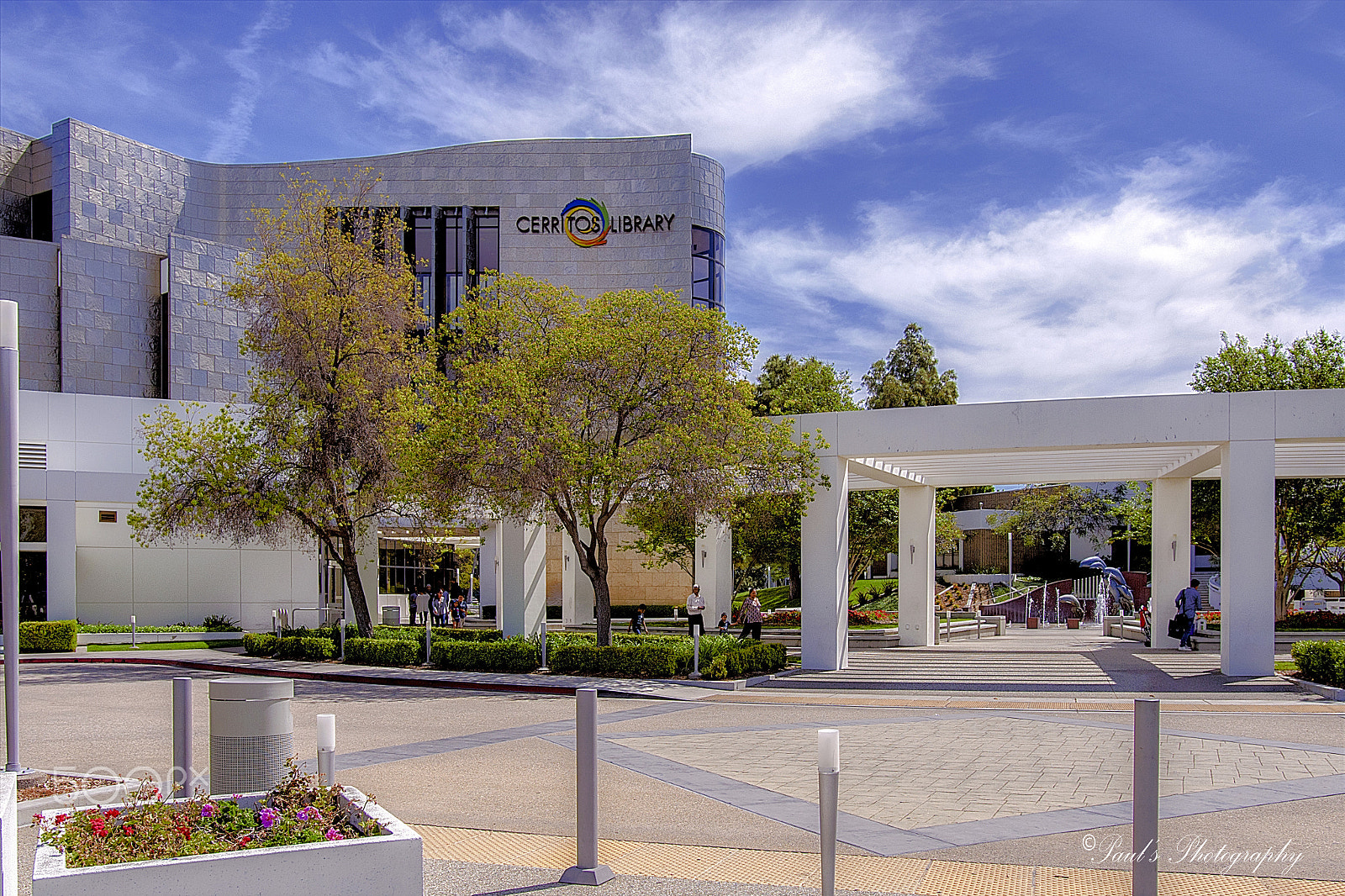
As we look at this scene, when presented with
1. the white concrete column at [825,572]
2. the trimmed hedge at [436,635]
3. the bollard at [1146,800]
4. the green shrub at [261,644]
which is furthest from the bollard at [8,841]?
the green shrub at [261,644]

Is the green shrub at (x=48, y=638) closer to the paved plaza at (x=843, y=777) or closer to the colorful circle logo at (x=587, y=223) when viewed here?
the paved plaza at (x=843, y=777)

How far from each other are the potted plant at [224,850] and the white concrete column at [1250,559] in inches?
706

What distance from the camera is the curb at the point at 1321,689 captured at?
1648 cm

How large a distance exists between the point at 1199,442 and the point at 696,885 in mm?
16540

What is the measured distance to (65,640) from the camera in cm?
2727

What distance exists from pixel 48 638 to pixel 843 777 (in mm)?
24342

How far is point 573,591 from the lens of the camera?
41.9 metres

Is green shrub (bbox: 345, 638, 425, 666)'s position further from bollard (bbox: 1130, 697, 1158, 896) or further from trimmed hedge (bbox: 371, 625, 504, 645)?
bollard (bbox: 1130, 697, 1158, 896)

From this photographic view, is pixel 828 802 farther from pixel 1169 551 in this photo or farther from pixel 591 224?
pixel 591 224

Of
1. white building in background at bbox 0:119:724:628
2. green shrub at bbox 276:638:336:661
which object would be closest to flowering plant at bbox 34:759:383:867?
green shrub at bbox 276:638:336:661

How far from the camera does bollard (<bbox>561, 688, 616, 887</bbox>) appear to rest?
6.45 metres

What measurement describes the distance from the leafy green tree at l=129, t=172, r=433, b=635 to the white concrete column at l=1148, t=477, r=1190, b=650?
60.3ft

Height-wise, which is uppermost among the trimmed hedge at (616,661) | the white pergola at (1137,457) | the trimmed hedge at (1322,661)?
the white pergola at (1137,457)

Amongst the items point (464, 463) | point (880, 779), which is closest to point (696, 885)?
point (880, 779)
